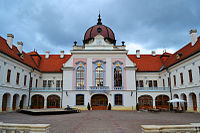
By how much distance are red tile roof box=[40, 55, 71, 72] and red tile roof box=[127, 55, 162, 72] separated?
14990 mm

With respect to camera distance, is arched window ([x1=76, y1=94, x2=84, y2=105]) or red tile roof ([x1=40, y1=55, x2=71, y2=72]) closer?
arched window ([x1=76, y1=94, x2=84, y2=105])

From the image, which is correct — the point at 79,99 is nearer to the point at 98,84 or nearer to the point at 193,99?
the point at 98,84

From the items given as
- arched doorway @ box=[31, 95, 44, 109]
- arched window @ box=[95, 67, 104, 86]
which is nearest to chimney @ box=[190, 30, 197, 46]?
arched window @ box=[95, 67, 104, 86]

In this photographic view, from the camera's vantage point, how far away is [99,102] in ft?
93.4

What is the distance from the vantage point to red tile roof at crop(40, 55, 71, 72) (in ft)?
107

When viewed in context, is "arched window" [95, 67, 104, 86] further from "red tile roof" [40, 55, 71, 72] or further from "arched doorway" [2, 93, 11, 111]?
"arched doorway" [2, 93, 11, 111]

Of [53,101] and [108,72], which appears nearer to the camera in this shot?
[108,72]

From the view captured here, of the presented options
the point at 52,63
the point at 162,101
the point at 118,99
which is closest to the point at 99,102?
the point at 118,99

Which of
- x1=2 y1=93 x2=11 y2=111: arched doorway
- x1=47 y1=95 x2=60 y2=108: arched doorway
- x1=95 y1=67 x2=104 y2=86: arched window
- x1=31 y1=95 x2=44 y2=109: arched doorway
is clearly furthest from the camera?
x1=47 y1=95 x2=60 y2=108: arched doorway

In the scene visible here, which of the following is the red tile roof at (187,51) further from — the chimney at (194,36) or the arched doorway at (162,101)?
the arched doorway at (162,101)

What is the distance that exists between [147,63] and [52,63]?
19.3 m

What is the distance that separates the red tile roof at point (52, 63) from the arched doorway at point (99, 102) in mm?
9139

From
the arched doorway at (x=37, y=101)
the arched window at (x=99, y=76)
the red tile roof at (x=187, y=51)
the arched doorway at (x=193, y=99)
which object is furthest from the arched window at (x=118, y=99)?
the arched doorway at (x=37, y=101)

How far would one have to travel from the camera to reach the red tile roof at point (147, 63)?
1285 inches
